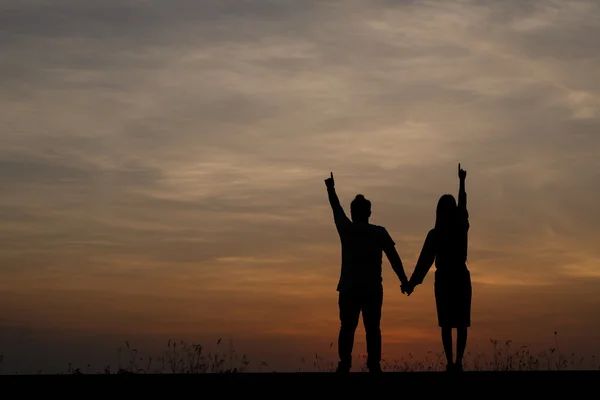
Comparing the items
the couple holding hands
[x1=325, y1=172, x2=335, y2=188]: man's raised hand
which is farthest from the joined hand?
[x1=325, y1=172, x2=335, y2=188]: man's raised hand

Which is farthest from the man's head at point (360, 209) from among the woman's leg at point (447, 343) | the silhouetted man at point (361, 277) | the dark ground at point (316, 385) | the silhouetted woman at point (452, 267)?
the dark ground at point (316, 385)

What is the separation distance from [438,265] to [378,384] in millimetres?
3094

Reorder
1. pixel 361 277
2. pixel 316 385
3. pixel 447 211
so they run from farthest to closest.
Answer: pixel 447 211 → pixel 361 277 → pixel 316 385

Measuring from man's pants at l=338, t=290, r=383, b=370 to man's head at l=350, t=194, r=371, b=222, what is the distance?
981mm

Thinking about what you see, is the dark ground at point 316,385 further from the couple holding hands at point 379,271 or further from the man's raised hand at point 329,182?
the man's raised hand at point 329,182

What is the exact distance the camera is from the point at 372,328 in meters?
13.1

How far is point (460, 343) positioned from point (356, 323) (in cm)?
141

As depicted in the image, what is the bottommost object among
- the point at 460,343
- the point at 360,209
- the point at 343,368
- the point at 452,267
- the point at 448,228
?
the point at 343,368

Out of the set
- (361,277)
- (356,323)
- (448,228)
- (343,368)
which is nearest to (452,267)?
(448,228)

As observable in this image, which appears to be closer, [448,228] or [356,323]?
[448,228]

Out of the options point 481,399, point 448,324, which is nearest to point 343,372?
point 448,324

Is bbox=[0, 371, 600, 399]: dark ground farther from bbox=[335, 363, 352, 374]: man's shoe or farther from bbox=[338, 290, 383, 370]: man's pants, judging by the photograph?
bbox=[338, 290, 383, 370]: man's pants

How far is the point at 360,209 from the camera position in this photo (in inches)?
512

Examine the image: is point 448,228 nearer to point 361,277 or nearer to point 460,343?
point 361,277
